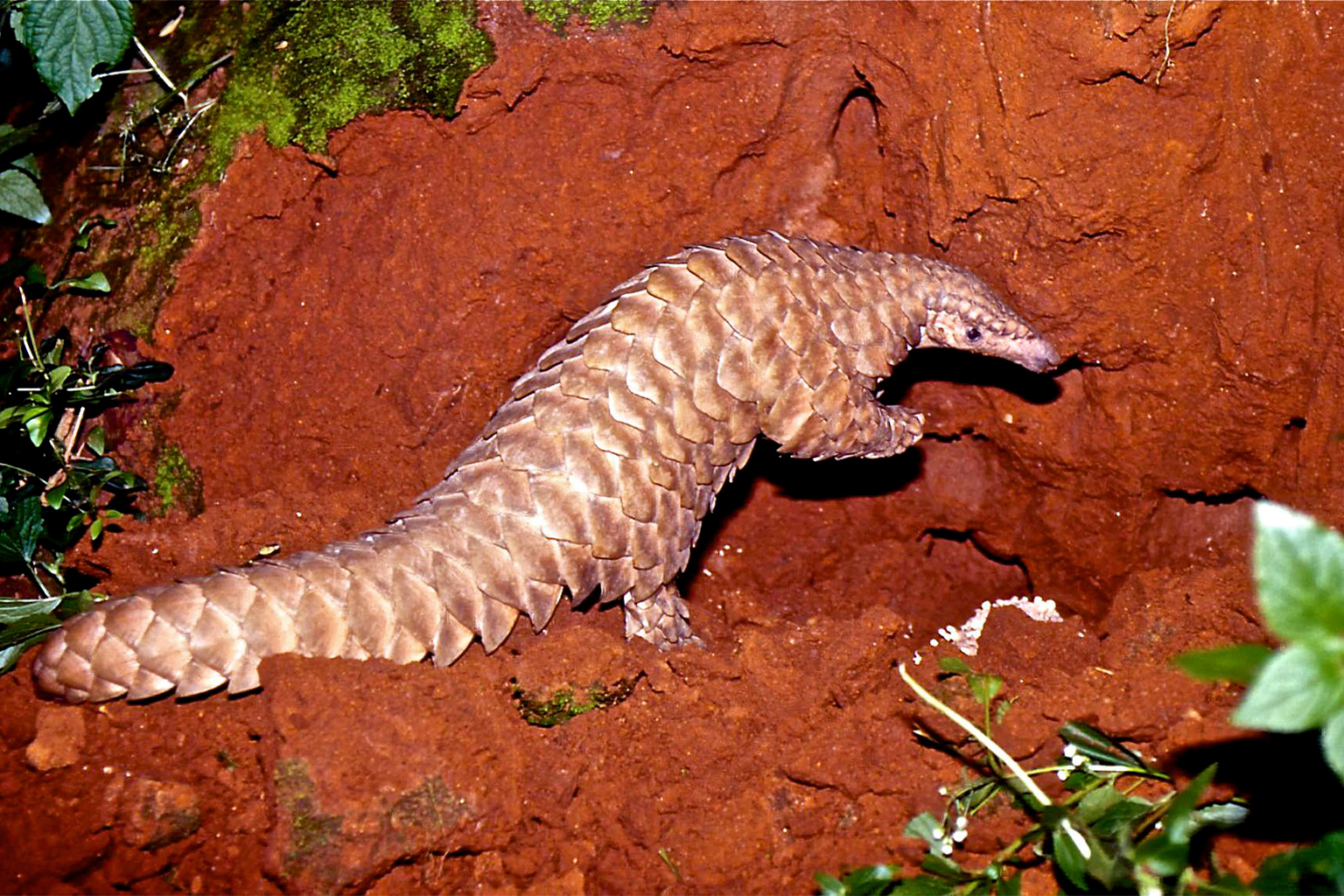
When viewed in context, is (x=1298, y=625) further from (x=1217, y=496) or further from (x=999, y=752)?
(x=1217, y=496)

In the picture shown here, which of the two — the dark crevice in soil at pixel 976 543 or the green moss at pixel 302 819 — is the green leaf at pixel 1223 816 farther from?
the dark crevice in soil at pixel 976 543

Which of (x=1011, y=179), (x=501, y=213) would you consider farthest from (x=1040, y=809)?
(x=501, y=213)

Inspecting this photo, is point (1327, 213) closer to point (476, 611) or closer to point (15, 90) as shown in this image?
point (476, 611)

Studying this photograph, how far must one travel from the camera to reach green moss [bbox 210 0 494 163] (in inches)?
144

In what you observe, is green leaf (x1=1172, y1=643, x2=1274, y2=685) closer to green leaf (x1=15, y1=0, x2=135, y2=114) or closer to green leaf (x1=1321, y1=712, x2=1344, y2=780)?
green leaf (x1=1321, y1=712, x2=1344, y2=780)

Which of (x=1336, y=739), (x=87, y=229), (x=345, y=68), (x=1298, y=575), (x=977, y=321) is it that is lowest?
(x=87, y=229)

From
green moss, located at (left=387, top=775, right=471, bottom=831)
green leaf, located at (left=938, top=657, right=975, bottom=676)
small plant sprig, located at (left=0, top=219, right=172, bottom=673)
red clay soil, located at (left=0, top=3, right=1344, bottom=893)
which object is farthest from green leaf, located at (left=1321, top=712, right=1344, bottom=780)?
small plant sprig, located at (left=0, top=219, right=172, bottom=673)

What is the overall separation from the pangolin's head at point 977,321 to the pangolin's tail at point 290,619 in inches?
68.7

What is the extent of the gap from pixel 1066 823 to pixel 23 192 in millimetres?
3694

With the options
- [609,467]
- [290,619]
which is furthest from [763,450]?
[290,619]

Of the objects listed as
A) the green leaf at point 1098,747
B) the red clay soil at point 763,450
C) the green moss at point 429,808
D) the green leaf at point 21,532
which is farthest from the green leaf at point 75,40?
the green leaf at point 1098,747

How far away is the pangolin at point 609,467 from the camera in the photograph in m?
2.65

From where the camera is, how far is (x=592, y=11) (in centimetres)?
376

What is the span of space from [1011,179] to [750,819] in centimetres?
229
